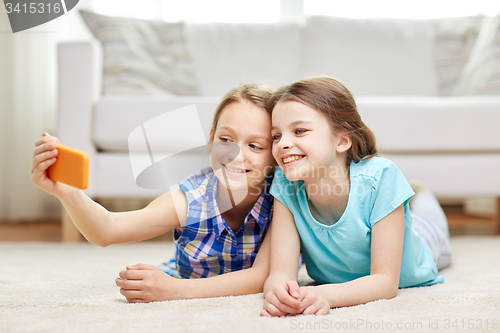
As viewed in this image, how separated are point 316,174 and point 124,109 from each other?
89cm

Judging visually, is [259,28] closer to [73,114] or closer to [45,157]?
[73,114]

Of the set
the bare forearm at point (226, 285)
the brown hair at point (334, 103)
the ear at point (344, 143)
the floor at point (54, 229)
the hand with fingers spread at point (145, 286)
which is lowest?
the floor at point (54, 229)

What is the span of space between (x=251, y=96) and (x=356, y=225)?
A: 356mm

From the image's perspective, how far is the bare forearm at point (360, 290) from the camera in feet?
2.38

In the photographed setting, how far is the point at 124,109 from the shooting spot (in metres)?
1.52

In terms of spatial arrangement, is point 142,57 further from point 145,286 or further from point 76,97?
point 145,286

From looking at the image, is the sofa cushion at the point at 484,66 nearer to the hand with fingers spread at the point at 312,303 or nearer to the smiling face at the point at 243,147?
the smiling face at the point at 243,147

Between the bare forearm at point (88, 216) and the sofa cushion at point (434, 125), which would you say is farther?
the sofa cushion at point (434, 125)

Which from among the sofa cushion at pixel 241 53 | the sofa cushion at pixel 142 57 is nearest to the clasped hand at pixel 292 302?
the sofa cushion at pixel 142 57

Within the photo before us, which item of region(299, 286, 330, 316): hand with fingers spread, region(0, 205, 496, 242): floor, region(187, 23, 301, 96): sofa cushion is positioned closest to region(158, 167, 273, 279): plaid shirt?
region(299, 286, 330, 316): hand with fingers spread

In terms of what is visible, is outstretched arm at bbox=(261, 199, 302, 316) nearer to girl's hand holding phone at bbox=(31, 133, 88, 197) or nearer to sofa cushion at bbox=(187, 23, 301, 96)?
girl's hand holding phone at bbox=(31, 133, 88, 197)

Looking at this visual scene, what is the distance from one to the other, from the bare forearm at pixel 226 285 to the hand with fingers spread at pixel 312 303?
173 mm

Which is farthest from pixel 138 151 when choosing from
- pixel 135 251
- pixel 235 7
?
pixel 235 7

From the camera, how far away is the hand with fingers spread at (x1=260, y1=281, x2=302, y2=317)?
0.67 meters
